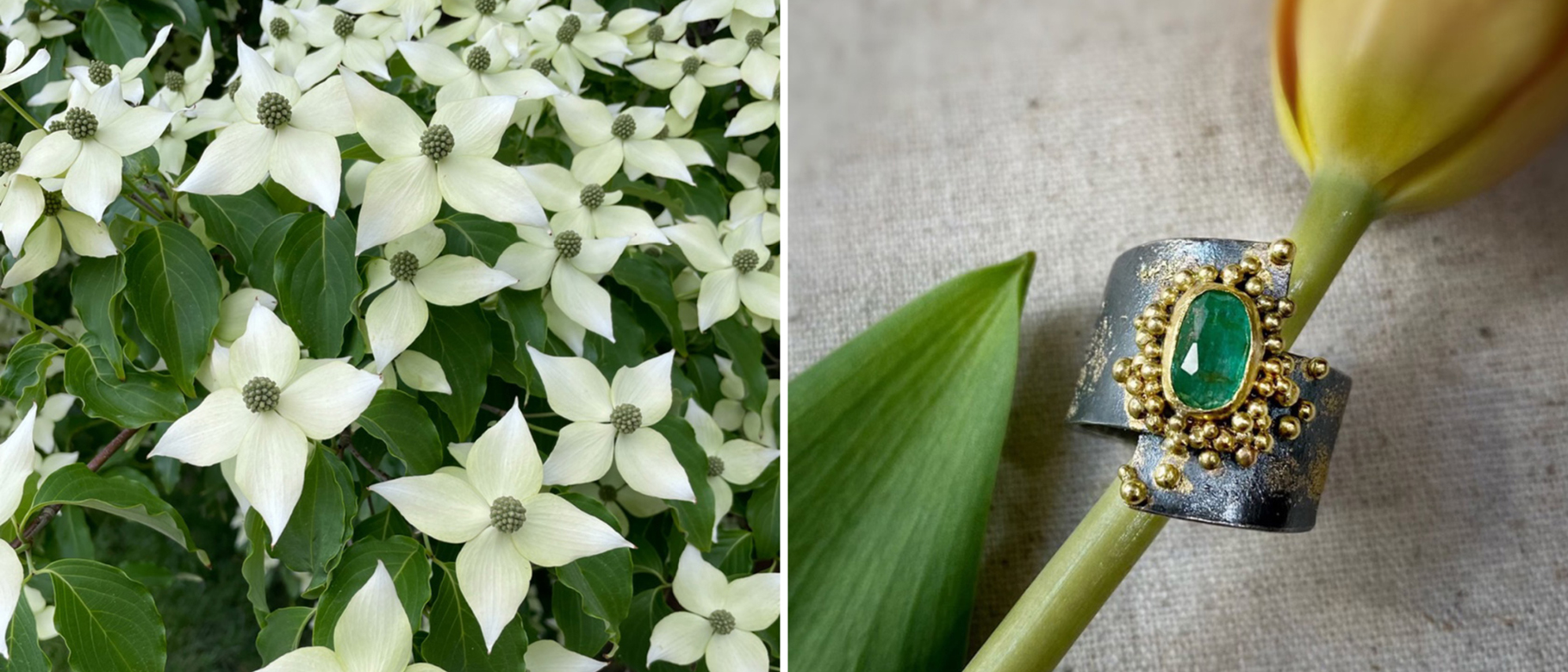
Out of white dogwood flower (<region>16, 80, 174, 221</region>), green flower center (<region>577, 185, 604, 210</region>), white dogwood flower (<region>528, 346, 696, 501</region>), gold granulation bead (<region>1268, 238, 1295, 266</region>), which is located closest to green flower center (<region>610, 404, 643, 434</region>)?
white dogwood flower (<region>528, 346, 696, 501</region>)

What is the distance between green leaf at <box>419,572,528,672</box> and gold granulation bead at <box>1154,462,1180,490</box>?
292 mm

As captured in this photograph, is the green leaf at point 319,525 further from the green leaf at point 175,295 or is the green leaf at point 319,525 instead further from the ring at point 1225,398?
the ring at point 1225,398

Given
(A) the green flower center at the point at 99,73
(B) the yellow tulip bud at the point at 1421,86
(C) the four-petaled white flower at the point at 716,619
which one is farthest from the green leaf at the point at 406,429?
(B) the yellow tulip bud at the point at 1421,86

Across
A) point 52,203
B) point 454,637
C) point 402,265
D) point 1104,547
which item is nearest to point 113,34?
point 52,203

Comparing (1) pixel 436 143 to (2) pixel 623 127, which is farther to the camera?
(2) pixel 623 127

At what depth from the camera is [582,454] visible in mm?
446

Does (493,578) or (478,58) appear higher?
(478,58)

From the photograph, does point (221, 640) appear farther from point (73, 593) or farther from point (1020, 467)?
point (1020, 467)

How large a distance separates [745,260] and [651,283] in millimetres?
43

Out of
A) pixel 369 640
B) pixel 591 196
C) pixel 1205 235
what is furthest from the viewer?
pixel 1205 235

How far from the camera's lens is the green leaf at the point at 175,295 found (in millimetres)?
433

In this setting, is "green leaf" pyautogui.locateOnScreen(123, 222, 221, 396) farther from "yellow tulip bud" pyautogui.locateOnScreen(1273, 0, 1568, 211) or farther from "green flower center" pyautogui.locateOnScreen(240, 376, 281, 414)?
"yellow tulip bud" pyautogui.locateOnScreen(1273, 0, 1568, 211)

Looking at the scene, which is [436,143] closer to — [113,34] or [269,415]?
[269,415]

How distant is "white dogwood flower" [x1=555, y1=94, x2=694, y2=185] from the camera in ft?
1.73
